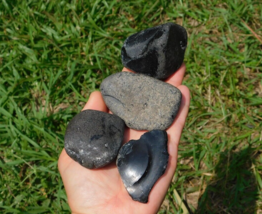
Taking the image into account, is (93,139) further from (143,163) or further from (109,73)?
(109,73)

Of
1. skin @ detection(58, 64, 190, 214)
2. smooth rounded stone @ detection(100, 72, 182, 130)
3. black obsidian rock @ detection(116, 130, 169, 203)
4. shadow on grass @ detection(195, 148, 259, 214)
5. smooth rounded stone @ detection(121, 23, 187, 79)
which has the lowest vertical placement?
shadow on grass @ detection(195, 148, 259, 214)

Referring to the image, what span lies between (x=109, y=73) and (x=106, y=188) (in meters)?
1.26

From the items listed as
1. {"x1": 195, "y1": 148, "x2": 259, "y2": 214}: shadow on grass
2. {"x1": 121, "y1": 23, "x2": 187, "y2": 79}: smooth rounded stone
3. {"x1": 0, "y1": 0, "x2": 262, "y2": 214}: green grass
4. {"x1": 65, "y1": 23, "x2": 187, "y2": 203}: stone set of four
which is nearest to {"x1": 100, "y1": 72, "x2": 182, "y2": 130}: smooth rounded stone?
{"x1": 65, "y1": 23, "x2": 187, "y2": 203}: stone set of four

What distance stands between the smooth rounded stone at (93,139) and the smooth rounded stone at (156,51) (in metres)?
0.49

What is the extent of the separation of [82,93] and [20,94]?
22.5 inches

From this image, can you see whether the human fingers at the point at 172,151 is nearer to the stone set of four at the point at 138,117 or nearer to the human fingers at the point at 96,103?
the stone set of four at the point at 138,117

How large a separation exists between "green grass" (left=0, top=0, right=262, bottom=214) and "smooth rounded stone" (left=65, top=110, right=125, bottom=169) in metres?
0.61

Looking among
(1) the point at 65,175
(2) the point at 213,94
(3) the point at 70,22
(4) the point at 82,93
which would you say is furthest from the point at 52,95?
(2) the point at 213,94

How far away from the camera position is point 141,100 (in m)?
2.44

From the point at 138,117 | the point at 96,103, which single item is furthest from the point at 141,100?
the point at 96,103

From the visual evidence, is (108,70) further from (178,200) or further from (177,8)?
(178,200)

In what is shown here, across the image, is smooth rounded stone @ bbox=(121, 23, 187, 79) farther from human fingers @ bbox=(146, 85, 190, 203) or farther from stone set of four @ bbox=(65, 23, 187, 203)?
human fingers @ bbox=(146, 85, 190, 203)

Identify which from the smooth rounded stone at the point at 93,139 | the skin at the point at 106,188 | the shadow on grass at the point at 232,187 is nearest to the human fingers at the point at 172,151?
the skin at the point at 106,188

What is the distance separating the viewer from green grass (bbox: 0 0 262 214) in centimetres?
282
